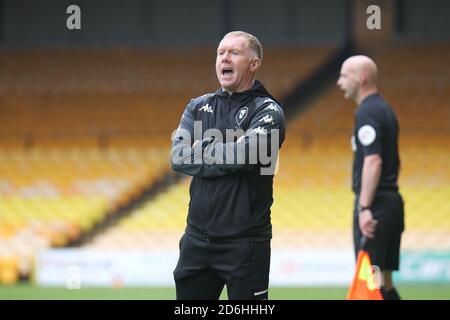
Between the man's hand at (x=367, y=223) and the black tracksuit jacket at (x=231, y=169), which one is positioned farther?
the man's hand at (x=367, y=223)

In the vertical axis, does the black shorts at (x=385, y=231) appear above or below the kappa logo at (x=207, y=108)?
below

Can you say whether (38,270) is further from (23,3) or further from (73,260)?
(23,3)

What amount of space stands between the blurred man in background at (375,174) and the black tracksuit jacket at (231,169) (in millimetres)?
1703

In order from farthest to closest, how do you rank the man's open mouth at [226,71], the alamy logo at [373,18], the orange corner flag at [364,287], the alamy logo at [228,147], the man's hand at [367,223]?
the alamy logo at [373,18]
the man's hand at [367,223]
the orange corner flag at [364,287]
the man's open mouth at [226,71]
the alamy logo at [228,147]

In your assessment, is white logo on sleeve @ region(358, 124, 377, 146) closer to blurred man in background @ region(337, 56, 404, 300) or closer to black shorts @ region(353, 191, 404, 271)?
blurred man in background @ region(337, 56, 404, 300)

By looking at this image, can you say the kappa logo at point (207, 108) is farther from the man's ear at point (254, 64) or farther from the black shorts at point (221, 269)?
the black shorts at point (221, 269)

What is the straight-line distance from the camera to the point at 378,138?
603cm

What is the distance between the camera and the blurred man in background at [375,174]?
19.7 feet

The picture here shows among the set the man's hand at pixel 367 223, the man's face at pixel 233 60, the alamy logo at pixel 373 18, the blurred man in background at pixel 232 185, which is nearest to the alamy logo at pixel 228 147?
the blurred man in background at pixel 232 185

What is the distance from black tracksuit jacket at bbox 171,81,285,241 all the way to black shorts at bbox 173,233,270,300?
5 cm

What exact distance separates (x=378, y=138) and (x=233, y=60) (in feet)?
6.54

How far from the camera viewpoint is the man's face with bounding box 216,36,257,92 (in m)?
4.37

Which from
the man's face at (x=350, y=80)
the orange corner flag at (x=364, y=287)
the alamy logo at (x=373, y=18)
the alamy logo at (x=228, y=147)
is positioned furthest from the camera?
the alamy logo at (x=373, y=18)

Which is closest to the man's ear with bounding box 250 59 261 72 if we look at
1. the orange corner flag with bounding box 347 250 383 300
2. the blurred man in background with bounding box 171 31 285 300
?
the blurred man in background with bounding box 171 31 285 300
